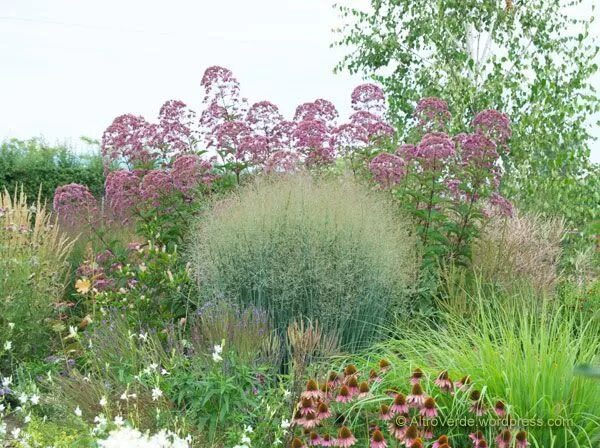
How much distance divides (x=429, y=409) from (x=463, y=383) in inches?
19.9

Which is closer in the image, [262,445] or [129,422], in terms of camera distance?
[262,445]

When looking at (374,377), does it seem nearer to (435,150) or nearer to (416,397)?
(416,397)

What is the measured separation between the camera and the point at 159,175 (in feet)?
22.8

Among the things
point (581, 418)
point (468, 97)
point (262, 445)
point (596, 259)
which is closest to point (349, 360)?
point (262, 445)

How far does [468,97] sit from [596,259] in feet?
12.1

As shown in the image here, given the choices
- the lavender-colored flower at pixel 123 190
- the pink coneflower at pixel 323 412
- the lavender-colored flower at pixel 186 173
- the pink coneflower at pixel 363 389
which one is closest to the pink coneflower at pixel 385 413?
the pink coneflower at pixel 363 389

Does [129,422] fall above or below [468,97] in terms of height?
below

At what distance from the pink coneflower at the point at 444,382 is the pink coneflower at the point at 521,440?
38cm

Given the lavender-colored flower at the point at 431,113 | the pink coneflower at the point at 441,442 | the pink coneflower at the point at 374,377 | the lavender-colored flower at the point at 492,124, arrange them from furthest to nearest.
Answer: the lavender-colored flower at the point at 431,113 → the lavender-colored flower at the point at 492,124 → the pink coneflower at the point at 374,377 → the pink coneflower at the point at 441,442

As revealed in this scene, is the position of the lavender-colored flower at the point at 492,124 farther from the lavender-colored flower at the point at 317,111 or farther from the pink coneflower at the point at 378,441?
the pink coneflower at the point at 378,441

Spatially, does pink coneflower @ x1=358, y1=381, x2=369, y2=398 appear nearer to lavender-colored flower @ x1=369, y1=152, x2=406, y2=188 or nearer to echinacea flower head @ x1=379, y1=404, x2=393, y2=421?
echinacea flower head @ x1=379, y1=404, x2=393, y2=421

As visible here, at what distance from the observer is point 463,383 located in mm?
3824

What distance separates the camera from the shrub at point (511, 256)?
6836 millimetres

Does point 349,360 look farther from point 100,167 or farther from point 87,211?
point 100,167
